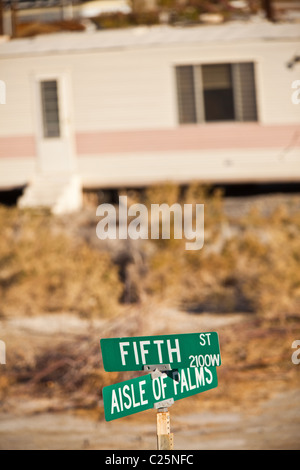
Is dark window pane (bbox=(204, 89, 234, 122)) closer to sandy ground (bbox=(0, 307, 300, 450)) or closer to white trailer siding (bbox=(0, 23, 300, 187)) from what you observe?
white trailer siding (bbox=(0, 23, 300, 187))

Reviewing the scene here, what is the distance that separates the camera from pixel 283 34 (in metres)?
14.4

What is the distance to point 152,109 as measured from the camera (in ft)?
48.9

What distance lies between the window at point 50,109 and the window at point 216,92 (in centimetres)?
241

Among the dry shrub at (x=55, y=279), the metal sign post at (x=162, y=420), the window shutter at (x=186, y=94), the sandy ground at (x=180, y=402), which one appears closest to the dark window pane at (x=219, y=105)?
the window shutter at (x=186, y=94)

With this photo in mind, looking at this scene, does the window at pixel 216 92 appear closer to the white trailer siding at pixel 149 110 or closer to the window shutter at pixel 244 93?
the window shutter at pixel 244 93

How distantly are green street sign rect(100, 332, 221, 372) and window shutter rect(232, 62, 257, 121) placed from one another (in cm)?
1064

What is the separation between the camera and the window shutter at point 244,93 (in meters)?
14.7

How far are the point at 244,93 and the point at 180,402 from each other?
8338 mm

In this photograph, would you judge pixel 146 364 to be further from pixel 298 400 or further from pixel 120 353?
pixel 298 400

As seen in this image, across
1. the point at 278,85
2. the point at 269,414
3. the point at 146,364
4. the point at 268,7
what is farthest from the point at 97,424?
the point at 268,7

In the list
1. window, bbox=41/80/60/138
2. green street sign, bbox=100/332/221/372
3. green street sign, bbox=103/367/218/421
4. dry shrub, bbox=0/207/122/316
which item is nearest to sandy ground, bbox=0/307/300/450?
dry shrub, bbox=0/207/122/316

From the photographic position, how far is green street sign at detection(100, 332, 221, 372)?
4.31 m

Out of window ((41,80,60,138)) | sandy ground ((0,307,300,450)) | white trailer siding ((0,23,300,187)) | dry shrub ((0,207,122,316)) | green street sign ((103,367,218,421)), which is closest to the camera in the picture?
green street sign ((103,367,218,421))
